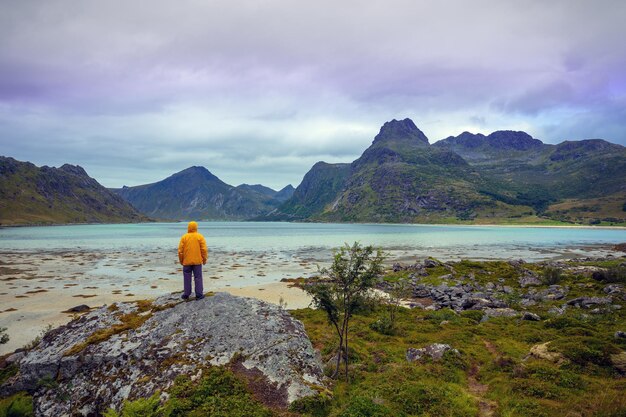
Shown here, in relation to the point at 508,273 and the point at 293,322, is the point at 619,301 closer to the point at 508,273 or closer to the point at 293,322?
the point at 508,273

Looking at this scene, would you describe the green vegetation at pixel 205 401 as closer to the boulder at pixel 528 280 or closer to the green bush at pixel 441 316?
the green bush at pixel 441 316

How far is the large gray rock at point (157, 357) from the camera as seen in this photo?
37.7 ft

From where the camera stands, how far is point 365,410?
34.6ft

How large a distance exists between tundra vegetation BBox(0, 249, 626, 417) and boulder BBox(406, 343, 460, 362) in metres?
0.25

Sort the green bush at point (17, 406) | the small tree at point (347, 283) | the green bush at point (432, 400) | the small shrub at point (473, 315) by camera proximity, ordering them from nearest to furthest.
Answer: the green bush at point (17, 406), the green bush at point (432, 400), the small tree at point (347, 283), the small shrub at point (473, 315)

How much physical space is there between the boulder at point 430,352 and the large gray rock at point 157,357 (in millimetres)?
6295

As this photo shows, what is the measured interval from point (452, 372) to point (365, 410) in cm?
674

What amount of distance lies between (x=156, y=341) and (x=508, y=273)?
46.7 m

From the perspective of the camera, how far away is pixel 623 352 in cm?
1447

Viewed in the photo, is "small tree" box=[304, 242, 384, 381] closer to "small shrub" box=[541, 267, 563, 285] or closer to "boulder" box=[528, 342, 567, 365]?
"boulder" box=[528, 342, 567, 365]

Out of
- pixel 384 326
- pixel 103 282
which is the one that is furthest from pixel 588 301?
pixel 103 282

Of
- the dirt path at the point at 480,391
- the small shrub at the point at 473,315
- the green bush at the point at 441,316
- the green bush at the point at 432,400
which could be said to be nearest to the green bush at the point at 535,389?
the dirt path at the point at 480,391

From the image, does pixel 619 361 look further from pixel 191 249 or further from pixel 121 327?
pixel 121 327

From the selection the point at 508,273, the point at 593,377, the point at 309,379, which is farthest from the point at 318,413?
the point at 508,273
